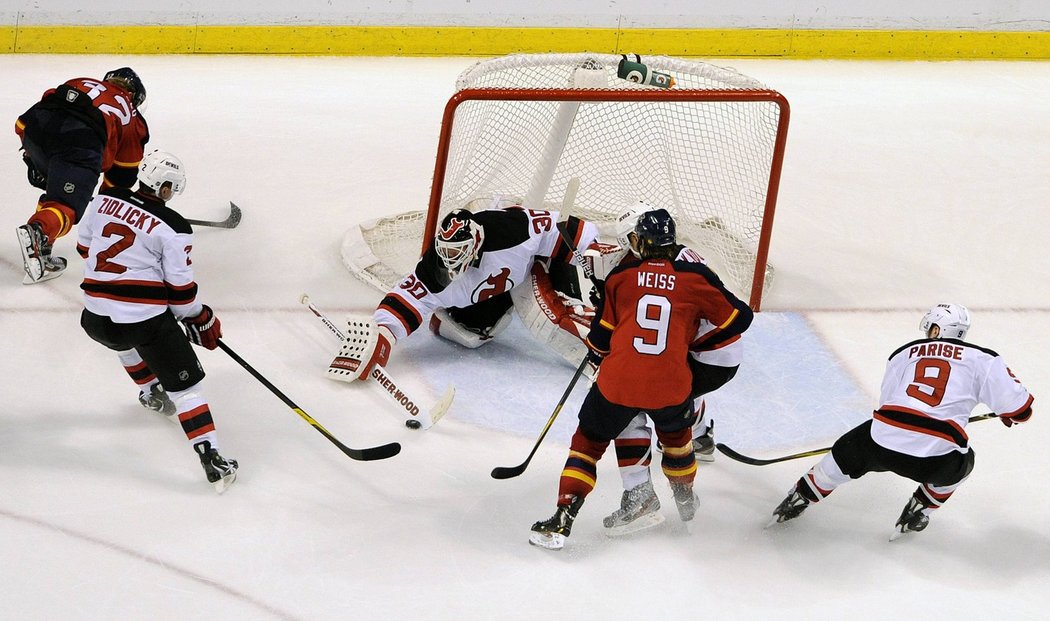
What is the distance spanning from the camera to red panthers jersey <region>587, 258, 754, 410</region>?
2760mm

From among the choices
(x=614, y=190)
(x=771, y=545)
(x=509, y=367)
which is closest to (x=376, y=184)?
(x=614, y=190)

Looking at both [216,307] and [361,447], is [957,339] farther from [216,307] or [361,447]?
[216,307]

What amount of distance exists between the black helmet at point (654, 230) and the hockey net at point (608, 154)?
3.78 feet

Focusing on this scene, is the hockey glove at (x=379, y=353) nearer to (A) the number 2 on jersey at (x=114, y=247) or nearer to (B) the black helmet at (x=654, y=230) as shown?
(A) the number 2 on jersey at (x=114, y=247)

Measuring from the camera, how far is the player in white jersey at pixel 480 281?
3682 mm

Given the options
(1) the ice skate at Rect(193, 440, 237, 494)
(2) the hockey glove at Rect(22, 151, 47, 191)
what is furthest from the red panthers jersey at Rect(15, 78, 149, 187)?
(1) the ice skate at Rect(193, 440, 237, 494)

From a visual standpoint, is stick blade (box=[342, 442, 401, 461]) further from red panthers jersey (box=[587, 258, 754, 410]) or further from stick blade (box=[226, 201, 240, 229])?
stick blade (box=[226, 201, 240, 229])

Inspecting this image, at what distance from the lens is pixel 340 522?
3031mm

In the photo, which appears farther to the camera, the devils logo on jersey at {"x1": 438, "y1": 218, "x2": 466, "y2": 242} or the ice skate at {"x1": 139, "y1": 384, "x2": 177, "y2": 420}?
the devils logo on jersey at {"x1": 438, "y1": 218, "x2": 466, "y2": 242}

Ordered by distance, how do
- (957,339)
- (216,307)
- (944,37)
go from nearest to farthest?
(957,339), (216,307), (944,37)

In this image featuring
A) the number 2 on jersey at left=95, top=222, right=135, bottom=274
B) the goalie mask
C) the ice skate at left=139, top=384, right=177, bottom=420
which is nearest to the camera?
the number 2 on jersey at left=95, top=222, right=135, bottom=274

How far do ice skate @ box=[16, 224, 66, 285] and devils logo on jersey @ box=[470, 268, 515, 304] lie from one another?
55.8 inches

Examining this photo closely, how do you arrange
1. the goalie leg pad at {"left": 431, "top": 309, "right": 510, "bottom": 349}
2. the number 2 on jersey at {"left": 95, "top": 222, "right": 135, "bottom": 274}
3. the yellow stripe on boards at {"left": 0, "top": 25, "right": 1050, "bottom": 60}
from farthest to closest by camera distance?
1. the yellow stripe on boards at {"left": 0, "top": 25, "right": 1050, "bottom": 60}
2. the goalie leg pad at {"left": 431, "top": 309, "right": 510, "bottom": 349}
3. the number 2 on jersey at {"left": 95, "top": 222, "right": 135, "bottom": 274}

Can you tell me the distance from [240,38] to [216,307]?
2806 millimetres
